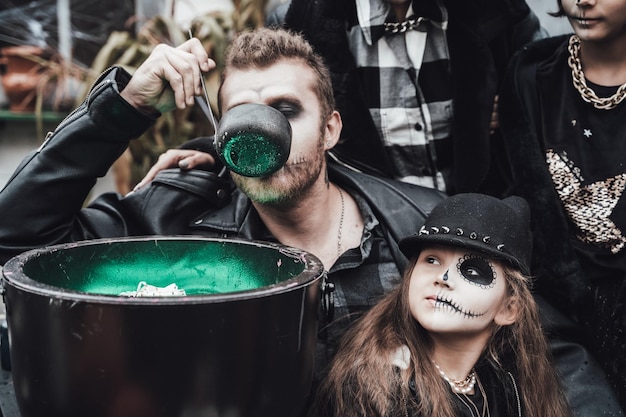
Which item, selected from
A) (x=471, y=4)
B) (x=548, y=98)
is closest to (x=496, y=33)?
(x=471, y=4)

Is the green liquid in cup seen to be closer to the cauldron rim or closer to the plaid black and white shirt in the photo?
the cauldron rim

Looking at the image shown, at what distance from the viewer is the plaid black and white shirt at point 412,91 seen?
2.37 meters

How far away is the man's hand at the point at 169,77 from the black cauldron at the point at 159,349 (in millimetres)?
575

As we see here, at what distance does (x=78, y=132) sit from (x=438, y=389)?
3.40 feet

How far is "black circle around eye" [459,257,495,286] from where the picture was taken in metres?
1.66

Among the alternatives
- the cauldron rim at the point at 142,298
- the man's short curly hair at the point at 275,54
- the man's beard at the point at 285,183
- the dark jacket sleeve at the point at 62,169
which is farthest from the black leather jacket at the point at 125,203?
the cauldron rim at the point at 142,298

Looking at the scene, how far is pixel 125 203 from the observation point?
213cm

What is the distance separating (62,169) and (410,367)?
97cm

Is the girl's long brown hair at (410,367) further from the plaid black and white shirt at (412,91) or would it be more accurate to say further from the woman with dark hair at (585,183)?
the plaid black and white shirt at (412,91)

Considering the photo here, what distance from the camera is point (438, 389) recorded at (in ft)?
5.36

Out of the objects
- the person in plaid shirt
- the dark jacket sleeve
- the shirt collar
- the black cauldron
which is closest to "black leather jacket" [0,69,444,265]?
the dark jacket sleeve

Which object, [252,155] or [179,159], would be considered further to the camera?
[179,159]

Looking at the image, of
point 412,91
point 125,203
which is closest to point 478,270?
point 412,91

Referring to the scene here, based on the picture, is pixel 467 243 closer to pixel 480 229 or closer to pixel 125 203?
pixel 480 229
